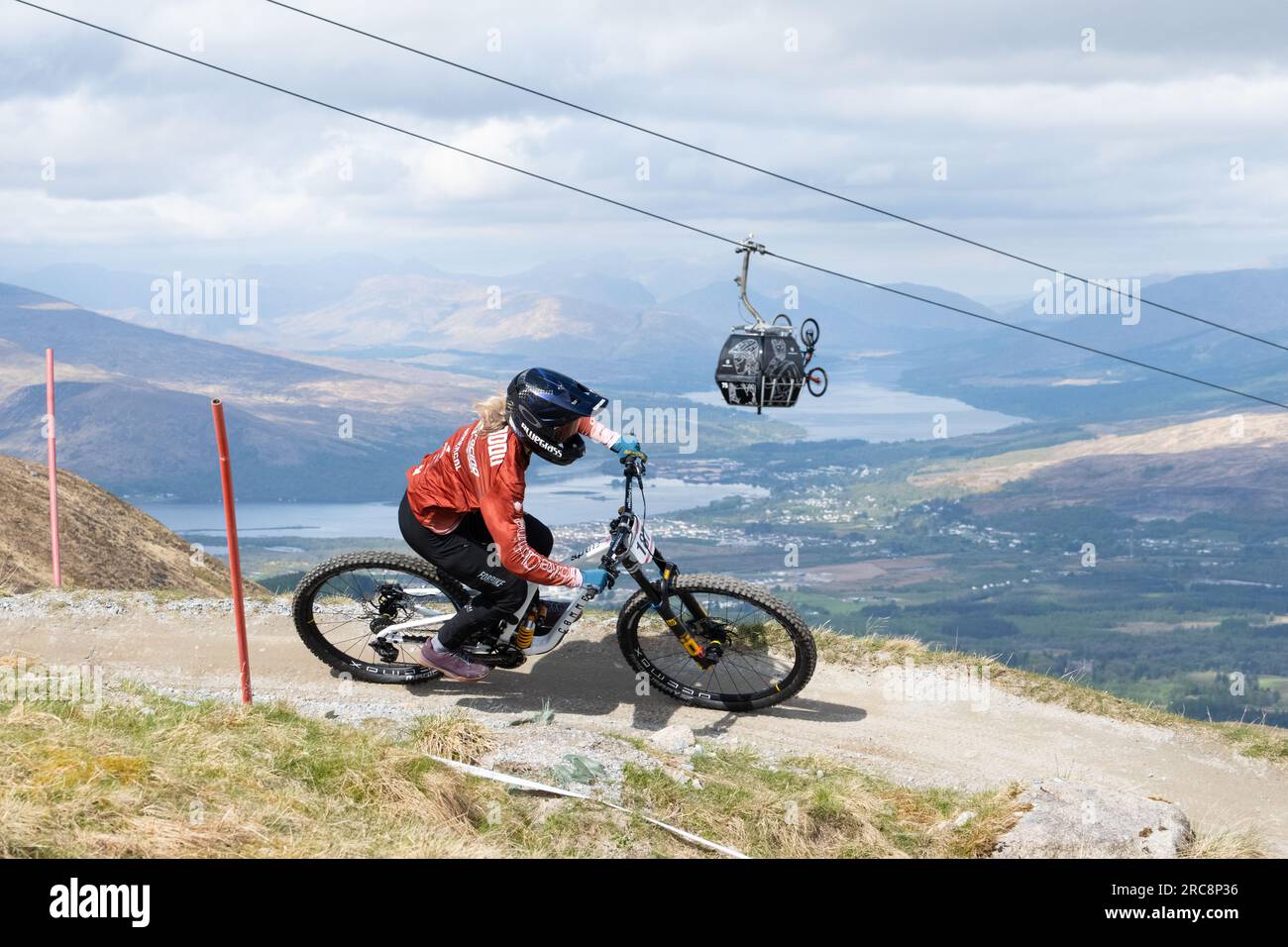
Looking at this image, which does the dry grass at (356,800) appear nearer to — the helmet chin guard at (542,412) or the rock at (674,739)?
the rock at (674,739)

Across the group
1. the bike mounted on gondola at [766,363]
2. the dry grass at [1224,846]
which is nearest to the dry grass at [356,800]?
the dry grass at [1224,846]

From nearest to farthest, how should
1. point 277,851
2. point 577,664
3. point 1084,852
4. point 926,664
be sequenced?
point 277,851 < point 1084,852 < point 577,664 < point 926,664

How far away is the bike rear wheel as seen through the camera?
10.5 m

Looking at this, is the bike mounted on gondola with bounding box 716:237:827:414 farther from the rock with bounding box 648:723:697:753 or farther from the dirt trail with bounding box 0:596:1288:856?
the rock with bounding box 648:723:697:753

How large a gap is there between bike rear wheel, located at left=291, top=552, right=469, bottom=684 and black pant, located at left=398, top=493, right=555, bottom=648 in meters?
0.47

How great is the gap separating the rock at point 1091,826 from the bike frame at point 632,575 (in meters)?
3.43

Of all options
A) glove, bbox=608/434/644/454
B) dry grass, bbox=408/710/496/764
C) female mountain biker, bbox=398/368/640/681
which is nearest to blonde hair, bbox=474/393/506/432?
female mountain biker, bbox=398/368/640/681

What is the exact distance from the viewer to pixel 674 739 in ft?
31.1

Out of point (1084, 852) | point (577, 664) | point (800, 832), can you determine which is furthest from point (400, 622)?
point (1084, 852)

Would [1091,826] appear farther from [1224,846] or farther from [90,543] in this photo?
[90,543]

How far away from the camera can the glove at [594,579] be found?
9.77 meters

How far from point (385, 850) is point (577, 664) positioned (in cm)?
568
